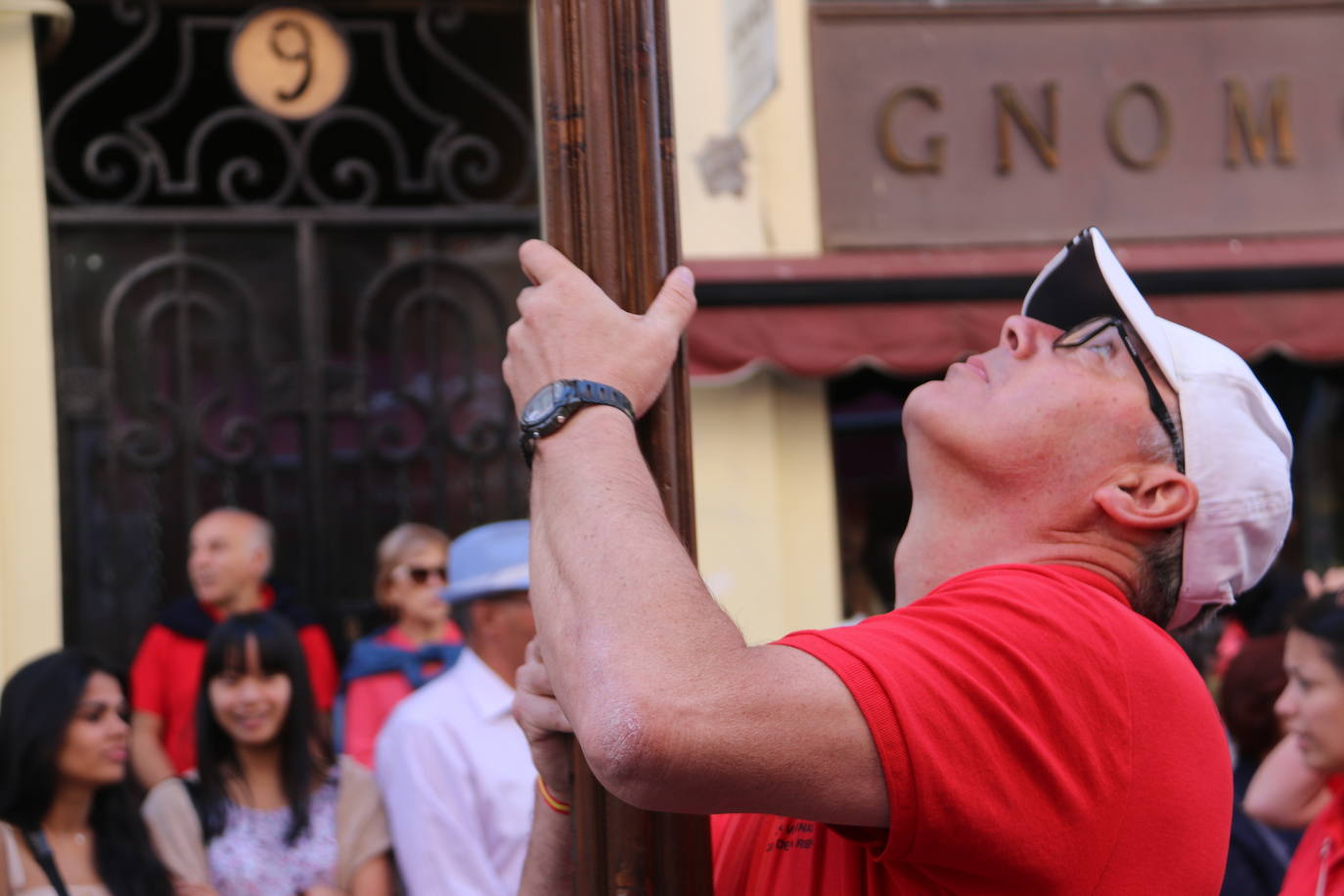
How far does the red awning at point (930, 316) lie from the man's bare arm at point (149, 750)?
2.44 metres

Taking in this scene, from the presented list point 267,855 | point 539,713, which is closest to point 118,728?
point 267,855

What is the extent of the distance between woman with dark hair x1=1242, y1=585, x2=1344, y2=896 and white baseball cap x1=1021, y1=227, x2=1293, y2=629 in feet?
5.24

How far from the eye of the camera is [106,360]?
5.95 metres

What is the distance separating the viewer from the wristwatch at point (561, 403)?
1.47 meters

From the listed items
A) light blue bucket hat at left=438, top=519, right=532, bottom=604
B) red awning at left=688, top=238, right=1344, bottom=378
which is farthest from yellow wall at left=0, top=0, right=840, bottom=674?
light blue bucket hat at left=438, top=519, right=532, bottom=604

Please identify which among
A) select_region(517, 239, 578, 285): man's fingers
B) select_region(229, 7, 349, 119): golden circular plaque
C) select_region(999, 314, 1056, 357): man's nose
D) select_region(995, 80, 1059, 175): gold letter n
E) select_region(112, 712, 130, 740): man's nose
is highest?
select_region(229, 7, 349, 119): golden circular plaque

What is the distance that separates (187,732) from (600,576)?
376 centimetres

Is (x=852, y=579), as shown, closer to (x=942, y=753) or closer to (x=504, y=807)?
(x=504, y=807)

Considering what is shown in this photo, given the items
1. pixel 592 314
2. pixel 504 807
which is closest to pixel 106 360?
pixel 504 807

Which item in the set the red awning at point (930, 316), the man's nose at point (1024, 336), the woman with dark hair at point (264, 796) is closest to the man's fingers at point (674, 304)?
the man's nose at point (1024, 336)

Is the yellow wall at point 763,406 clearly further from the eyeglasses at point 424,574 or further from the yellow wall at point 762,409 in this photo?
the eyeglasses at point 424,574

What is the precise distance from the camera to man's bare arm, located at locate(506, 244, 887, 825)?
1.28 meters

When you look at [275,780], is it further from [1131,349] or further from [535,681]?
[1131,349]

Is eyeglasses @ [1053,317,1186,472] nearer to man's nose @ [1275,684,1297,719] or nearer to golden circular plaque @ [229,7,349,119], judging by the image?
man's nose @ [1275,684,1297,719]
